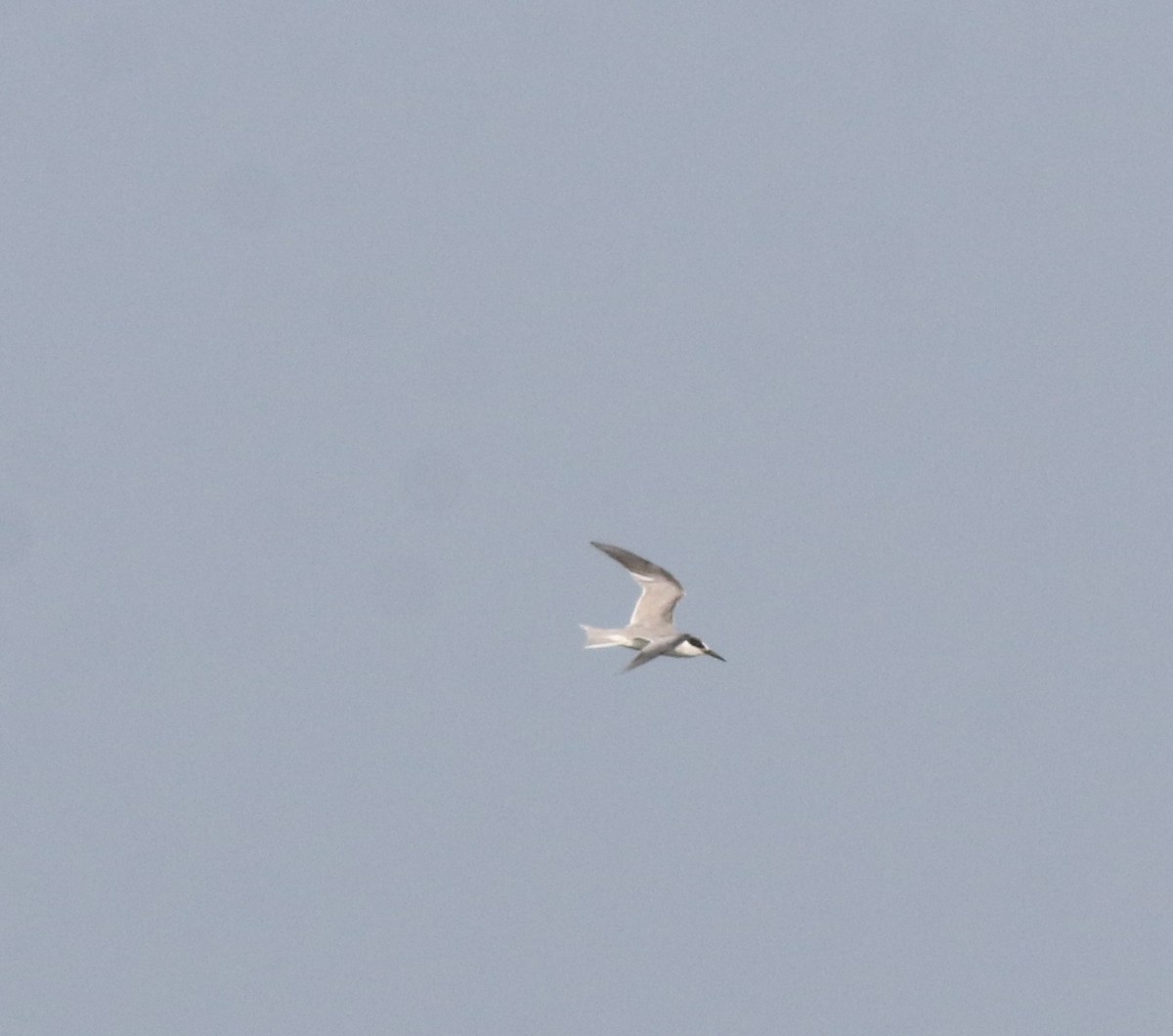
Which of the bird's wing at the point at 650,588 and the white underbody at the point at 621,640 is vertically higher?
the bird's wing at the point at 650,588

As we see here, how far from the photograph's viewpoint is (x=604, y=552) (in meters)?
60.6

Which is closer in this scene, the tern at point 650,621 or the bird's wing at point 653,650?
the bird's wing at point 653,650

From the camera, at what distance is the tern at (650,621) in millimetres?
57125

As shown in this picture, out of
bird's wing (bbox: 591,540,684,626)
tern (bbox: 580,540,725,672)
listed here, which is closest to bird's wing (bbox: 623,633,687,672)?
tern (bbox: 580,540,725,672)

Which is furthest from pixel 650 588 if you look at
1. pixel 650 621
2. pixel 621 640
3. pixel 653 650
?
pixel 653 650

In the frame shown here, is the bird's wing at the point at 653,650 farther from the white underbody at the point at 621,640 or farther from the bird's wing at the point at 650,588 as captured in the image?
the bird's wing at the point at 650,588

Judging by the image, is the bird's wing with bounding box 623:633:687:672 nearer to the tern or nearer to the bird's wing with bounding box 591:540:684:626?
the tern

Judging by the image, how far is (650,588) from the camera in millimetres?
59812

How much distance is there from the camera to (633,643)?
57312mm

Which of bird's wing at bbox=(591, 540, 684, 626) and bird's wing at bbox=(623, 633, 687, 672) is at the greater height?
bird's wing at bbox=(591, 540, 684, 626)

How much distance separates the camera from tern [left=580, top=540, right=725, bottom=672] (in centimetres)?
5712

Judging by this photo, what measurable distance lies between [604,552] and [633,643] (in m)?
3.84

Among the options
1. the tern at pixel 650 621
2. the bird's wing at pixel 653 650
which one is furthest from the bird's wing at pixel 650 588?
the bird's wing at pixel 653 650

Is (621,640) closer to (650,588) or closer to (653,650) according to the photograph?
(650,588)
